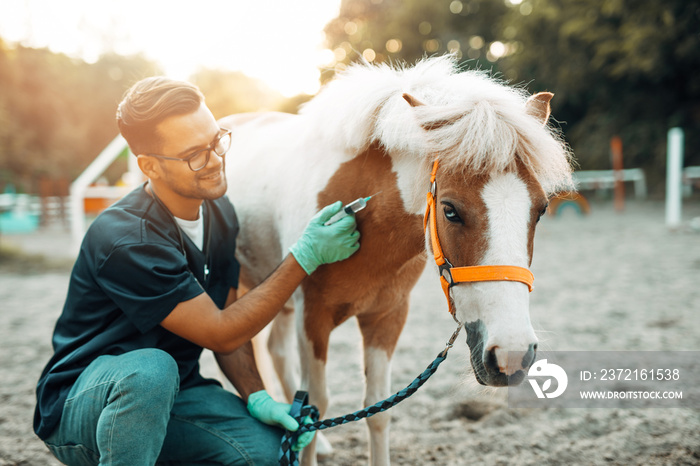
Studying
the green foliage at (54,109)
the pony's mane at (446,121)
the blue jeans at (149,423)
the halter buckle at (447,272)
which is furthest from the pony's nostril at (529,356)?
the green foliage at (54,109)

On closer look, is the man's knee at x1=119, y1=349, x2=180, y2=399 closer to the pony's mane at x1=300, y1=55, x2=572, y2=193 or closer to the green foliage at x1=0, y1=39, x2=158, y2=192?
the pony's mane at x1=300, y1=55, x2=572, y2=193

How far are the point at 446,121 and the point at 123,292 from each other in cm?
123

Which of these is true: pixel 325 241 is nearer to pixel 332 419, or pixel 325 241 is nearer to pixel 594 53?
pixel 332 419

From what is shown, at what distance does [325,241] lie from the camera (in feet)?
6.10

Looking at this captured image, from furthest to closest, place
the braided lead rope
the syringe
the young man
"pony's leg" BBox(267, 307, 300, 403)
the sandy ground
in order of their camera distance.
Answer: "pony's leg" BBox(267, 307, 300, 403), the sandy ground, the syringe, the braided lead rope, the young man

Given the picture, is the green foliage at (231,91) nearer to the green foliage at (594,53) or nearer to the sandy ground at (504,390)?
the green foliage at (594,53)

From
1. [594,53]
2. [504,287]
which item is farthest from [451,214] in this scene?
[594,53]

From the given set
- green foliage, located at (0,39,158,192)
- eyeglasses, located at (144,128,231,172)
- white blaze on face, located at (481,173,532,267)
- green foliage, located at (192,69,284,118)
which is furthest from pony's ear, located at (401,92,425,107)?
green foliage, located at (192,69,284,118)

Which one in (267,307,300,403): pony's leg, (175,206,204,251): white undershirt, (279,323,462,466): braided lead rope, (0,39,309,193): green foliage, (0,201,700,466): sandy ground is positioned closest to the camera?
(279,323,462,466): braided lead rope

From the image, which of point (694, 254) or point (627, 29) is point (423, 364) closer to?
point (694, 254)

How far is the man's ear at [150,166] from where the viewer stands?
190cm

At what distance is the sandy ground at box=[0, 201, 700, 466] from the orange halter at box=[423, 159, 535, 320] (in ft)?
1.27

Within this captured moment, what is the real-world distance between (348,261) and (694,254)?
7.74 m

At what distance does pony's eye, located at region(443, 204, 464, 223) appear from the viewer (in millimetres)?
1594
